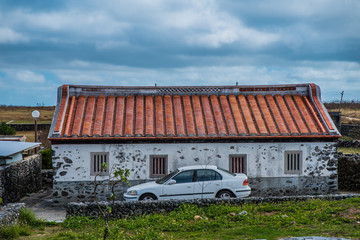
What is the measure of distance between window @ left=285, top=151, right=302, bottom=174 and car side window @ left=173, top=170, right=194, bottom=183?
4992 millimetres

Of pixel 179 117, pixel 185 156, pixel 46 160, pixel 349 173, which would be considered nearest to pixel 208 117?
pixel 179 117

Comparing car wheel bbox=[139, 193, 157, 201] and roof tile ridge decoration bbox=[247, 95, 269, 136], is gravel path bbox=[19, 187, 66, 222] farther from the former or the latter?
roof tile ridge decoration bbox=[247, 95, 269, 136]

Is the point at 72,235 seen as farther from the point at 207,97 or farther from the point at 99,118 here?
the point at 207,97

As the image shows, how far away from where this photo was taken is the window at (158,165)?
18.0 m

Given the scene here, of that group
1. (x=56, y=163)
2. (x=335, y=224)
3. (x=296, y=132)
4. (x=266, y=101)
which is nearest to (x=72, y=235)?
(x=56, y=163)

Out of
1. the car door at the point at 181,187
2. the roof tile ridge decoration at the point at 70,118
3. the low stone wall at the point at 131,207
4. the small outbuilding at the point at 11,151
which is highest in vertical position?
the roof tile ridge decoration at the point at 70,118

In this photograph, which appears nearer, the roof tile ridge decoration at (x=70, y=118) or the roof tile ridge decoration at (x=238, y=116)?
the roof tile ridge decoration at (x=70, y=118)

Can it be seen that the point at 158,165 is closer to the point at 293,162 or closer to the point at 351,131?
the point at 293,162

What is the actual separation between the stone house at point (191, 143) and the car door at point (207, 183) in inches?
82.5

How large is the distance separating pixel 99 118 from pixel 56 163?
2.92 m

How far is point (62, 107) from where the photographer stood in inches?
757

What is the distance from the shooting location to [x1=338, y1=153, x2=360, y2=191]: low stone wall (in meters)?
20.8

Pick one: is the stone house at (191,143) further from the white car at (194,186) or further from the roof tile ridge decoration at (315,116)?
the white car at (194,186)

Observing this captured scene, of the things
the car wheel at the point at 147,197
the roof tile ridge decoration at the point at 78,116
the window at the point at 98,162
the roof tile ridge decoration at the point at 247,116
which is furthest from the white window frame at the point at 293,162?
the roof tile ridge decoration at the point at 78,116
